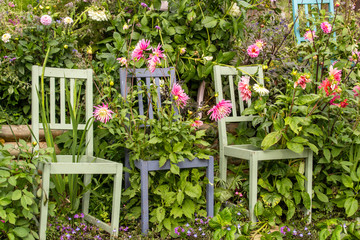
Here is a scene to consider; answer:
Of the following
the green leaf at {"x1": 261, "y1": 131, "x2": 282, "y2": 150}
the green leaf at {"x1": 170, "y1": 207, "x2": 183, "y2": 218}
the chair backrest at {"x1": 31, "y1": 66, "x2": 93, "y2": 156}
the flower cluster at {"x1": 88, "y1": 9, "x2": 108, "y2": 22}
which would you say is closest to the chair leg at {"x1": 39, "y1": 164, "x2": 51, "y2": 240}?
the chair backrest at {"x1": 31, "y1": 66, "x2": 93, "y2": 156}

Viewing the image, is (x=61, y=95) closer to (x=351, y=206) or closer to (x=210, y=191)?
(x=210, y=191)

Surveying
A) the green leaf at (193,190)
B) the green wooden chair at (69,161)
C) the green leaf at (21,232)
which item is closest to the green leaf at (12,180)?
the green wooden chair at (69,161)

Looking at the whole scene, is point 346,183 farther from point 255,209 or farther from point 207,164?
point 207,164

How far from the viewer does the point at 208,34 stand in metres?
3.12

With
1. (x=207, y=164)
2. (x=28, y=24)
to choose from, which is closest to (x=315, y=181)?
(x=207, y=164)

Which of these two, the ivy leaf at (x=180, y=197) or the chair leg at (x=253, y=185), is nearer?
the ivy leaf at (x=180, y=197)

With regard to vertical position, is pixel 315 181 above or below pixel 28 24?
below

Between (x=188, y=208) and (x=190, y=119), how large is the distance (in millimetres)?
496

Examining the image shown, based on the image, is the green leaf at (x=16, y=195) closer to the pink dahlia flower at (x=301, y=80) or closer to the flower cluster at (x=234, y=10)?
the pink dahlia flower at (x=301, y=80)

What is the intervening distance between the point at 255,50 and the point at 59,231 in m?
1.61

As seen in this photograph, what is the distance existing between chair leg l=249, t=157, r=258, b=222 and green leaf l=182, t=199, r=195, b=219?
375 mm

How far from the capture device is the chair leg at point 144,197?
236 cm

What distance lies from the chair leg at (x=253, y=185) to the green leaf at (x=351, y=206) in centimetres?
54

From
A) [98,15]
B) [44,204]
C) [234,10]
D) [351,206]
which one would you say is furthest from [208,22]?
[44,204]
